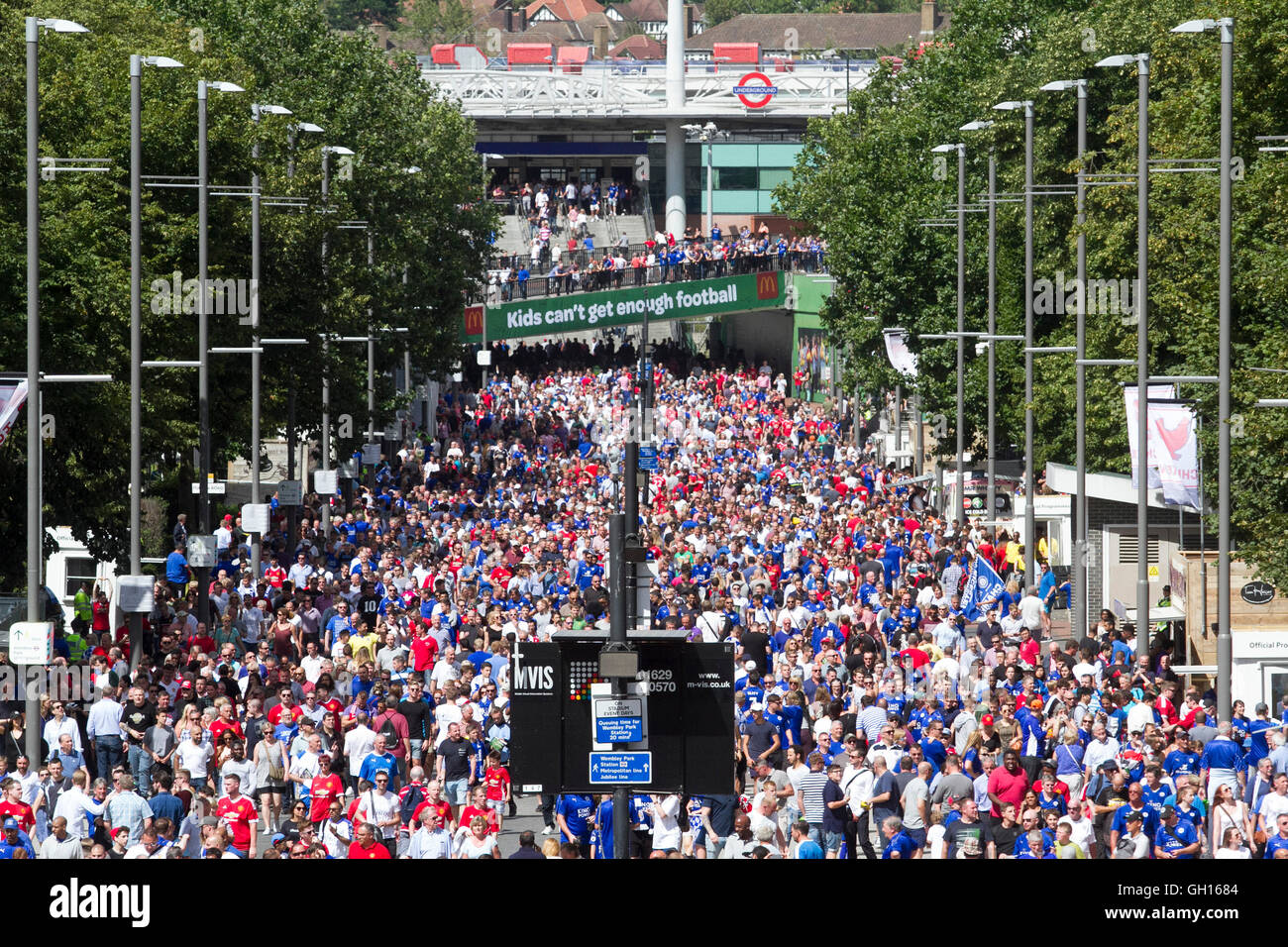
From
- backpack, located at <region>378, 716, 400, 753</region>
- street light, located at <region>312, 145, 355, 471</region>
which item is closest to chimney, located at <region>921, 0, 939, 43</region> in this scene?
street light, located at <region>312, 145, 355, 471</region>

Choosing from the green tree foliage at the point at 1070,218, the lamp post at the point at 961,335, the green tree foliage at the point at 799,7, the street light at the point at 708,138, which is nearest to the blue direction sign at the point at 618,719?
the green tree foliage at the point at 1070,218

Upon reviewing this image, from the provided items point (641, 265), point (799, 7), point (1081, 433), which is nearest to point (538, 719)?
point (1081, 433)

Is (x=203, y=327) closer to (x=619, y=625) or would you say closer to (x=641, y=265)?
(x=619, y=625)

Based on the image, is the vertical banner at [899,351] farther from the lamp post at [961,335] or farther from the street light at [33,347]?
the street light at [33,347]

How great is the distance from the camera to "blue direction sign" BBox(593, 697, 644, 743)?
13430mm

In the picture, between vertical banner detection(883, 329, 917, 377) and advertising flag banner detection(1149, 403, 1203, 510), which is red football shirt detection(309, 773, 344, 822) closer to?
advertising flag banner detection(1149, 403, 1203, 510)

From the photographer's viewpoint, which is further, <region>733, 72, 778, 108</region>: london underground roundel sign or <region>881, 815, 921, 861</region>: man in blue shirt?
<region>733, 72, 778, 108</region>: london underground roundel sign

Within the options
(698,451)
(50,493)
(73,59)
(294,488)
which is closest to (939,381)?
(698,451)

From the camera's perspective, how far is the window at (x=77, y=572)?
34.8m

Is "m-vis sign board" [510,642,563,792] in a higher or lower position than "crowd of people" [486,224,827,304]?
lower

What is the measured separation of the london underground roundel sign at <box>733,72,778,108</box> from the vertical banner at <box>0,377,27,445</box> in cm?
9349

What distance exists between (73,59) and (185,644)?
13.7 metres

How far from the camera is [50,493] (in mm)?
30156

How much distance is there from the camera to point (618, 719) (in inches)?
530
